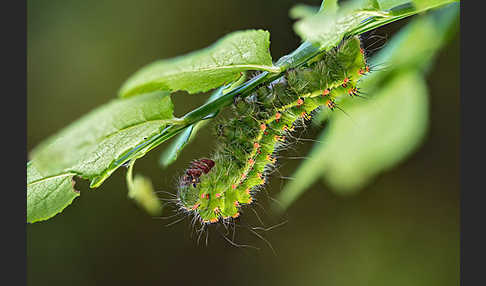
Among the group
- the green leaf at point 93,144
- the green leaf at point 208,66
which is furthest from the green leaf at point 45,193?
the green leaf at point 208,66

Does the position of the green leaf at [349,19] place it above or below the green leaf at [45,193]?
above

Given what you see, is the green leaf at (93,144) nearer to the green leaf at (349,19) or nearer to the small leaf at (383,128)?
the green leaf at (349,19)

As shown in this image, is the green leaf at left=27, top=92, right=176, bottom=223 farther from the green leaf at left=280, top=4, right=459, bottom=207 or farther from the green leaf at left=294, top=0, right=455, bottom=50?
the green leaf at left=280, top=4, right=459, bottom=207

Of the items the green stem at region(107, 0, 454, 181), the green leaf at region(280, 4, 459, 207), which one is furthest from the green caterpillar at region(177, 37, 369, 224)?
the green stem at region(107, 0, 454, 181)

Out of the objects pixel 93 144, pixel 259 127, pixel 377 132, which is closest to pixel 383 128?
pixel 377 132

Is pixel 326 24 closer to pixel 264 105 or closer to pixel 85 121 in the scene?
pixel 85 121

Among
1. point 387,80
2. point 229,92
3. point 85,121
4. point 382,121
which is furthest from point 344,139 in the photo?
point 85,121

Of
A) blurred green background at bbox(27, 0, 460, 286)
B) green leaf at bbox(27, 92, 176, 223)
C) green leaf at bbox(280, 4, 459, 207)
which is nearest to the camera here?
green leaf at bbox(27, 92, 176, 223)
